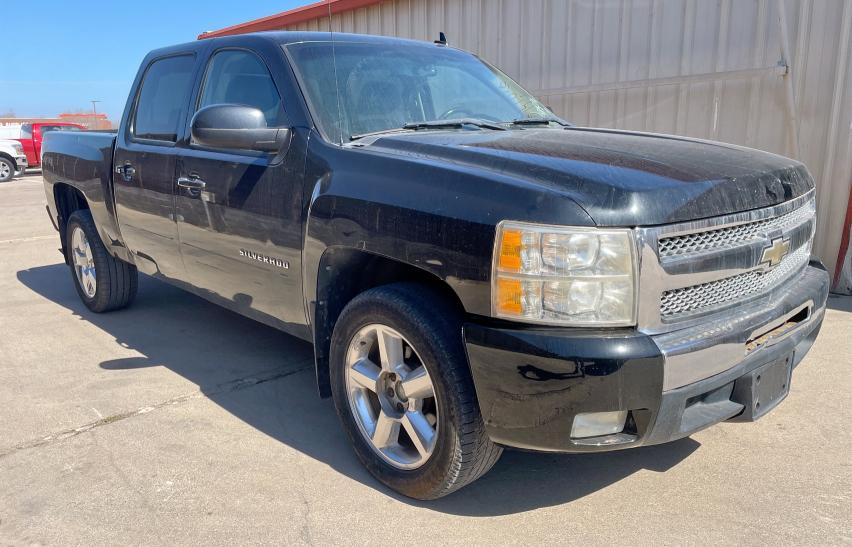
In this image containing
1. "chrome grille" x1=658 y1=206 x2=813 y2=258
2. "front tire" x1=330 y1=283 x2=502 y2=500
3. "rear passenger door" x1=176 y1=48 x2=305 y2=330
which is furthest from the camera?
"rear passenger door" x1=176 y1=48 x2=305 y2=330

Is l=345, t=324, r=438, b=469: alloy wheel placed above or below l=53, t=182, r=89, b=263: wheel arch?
below

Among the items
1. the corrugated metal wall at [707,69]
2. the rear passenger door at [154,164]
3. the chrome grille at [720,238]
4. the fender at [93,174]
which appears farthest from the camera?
the corrugated metal wall at [707,69]

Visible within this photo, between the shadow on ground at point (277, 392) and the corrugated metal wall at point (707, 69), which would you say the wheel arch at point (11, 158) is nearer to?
the shadow on ground at point (277, 392)

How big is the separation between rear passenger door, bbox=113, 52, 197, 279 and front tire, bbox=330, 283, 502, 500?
5.67 ft

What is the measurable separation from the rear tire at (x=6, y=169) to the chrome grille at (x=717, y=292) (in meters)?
22.5

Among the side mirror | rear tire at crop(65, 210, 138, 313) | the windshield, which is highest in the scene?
the windshield

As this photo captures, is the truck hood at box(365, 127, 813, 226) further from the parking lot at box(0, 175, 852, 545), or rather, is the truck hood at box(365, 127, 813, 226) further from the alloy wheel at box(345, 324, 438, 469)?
the parking lot at box(0, 175, 852, 545)

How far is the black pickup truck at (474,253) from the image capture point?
215 centimetres

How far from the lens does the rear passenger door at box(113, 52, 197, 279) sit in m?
3.99

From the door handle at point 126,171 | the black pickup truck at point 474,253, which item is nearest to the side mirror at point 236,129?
the black pickup truck at point 474,253

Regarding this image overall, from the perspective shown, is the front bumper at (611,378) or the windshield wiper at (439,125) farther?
the windshield wiper at (439,125)

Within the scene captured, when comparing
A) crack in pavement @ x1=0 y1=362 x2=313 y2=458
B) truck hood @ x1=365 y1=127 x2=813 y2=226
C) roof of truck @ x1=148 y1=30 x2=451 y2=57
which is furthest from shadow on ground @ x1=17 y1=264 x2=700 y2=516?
roof of truck @ x1=148 y1=30 x2=451 y2=57

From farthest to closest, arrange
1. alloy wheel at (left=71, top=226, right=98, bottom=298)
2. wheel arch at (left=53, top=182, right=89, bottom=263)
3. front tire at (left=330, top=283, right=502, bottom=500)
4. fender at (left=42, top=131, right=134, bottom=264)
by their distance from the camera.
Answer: wheel arch at (left=53, top=182, right=89, bottom=263) < alloy wheel at (left=71, top=226, right=98, bottom=298) < fender at (left=42, top=131, right=134, bottom=264) < front tire at (left=330, top=283, right=502, bottom=500)

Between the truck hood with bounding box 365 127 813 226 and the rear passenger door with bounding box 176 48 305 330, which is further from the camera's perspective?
the rear passenger door with bounding box 176 48 305 330
